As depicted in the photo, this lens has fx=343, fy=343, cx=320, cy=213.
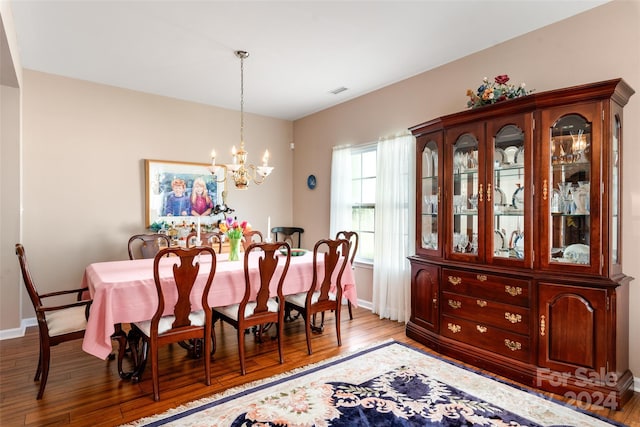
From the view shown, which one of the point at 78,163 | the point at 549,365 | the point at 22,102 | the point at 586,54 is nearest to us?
the point at 549,365

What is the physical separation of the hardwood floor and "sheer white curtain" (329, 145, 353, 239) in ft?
5.45

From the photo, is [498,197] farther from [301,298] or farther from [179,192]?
[179,192]

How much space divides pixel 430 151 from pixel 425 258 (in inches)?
43.2

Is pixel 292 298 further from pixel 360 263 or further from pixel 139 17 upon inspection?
pixel 139 17

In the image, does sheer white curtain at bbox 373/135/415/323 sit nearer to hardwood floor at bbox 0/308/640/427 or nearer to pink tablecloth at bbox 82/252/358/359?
hardwood floor at bbox 0/308/640/427

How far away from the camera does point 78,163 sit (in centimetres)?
422

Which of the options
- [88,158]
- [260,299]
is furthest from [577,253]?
[88,158]

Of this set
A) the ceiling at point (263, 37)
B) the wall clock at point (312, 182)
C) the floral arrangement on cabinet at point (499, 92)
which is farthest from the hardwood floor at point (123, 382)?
the ceiling at point (263, 37)

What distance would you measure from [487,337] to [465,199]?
1210 millimetres

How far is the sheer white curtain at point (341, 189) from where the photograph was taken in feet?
16.4

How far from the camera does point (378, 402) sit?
2.39 metres

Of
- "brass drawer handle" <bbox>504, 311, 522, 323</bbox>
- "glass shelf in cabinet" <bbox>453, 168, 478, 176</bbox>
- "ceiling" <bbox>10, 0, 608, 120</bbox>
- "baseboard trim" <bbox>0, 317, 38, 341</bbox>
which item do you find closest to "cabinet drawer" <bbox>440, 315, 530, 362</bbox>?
"brass drawer handle" <bbox>504, 311, 522, 323</bbox>

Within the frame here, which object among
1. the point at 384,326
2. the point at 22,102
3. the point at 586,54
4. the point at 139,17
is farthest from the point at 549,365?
the point at 22,102

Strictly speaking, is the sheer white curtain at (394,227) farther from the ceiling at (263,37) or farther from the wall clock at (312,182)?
the wall clock at (312,182)
